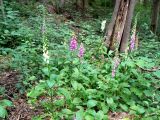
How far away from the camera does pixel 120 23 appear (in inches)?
307

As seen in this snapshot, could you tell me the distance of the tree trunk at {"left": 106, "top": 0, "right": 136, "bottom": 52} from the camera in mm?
7719

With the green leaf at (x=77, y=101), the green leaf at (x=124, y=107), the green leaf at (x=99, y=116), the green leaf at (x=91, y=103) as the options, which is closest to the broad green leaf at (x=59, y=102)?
the green leaf at (x=77, y=101)

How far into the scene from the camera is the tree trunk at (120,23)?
7.72 m

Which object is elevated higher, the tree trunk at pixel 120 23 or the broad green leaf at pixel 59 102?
the tree trunk at pixel 120 23

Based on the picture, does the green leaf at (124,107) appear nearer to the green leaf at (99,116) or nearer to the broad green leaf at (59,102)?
the green leaf at (99,116)

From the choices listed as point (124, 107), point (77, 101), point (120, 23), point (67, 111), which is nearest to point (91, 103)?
point (77, 101)

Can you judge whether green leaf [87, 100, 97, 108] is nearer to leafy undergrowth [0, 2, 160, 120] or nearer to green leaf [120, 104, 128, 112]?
leafy undergrowth [0, 2, 160, 120]

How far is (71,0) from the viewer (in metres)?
19.7

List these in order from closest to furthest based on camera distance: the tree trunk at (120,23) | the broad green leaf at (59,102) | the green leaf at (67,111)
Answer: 1. the green leaf at (67,111)
2. the broad green leaf at (59,102)
3. the tree trunk at (120,23)

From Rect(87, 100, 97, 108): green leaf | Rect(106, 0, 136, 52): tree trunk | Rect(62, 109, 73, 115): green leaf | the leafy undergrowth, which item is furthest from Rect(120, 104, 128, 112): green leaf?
Rect(106, 0, 136, 52): tree trunk

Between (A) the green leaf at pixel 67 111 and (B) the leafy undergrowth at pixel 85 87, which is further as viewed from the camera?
(B) the leafy undergrowth at pixel 85 87

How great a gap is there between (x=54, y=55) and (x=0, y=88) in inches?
52.8

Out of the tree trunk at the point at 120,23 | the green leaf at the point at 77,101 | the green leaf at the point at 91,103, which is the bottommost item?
the green leaf at the point at 77,101

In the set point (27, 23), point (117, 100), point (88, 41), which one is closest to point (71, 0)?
point (27, 23)
